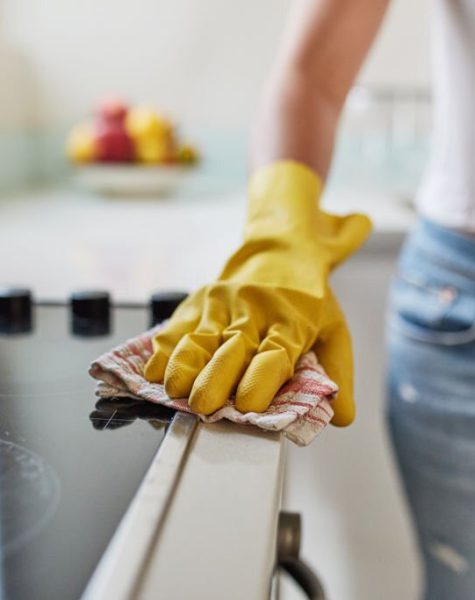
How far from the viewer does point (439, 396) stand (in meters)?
0.92

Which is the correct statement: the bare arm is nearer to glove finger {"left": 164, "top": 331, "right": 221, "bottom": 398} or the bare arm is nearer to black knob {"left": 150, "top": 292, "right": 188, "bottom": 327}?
black knob {"left": 150, "top": 292, "right": 188, "bottom": 327}

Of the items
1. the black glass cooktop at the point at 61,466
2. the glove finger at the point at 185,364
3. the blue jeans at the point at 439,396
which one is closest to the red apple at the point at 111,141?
the blue jeans at the point at 439,396

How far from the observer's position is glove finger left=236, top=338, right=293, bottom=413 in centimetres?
45

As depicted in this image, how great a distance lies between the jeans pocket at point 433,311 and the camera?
0.88 meters

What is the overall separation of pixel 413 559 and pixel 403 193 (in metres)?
0.76

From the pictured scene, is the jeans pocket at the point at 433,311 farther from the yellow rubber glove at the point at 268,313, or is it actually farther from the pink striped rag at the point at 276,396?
the pink striped rag at the point at 276,396

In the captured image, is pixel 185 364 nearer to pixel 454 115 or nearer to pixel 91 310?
pixel 91 310

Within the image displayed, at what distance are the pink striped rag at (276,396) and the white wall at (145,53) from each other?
1.39m

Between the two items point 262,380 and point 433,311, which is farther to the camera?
point 433,311

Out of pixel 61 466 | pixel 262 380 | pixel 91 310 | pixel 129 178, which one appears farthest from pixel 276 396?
pixel 129 178

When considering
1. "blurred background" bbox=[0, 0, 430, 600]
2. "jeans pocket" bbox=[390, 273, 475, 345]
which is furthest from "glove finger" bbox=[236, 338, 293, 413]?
"blurred background" bbox=[0, 0, 430, 600]

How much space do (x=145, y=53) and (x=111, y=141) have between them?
293 mm

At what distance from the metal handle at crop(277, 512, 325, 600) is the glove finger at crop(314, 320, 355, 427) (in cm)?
8

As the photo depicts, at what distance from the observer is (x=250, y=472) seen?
0.38 metres
